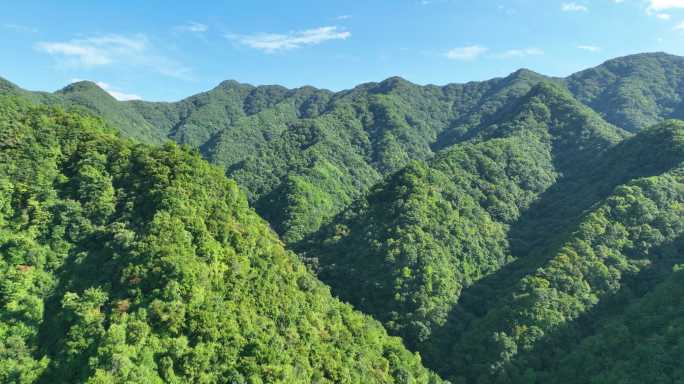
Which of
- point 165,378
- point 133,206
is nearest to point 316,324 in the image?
point 165,378

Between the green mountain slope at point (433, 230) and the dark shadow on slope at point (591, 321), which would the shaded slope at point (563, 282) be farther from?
the green mountain slope at point (433, 230)

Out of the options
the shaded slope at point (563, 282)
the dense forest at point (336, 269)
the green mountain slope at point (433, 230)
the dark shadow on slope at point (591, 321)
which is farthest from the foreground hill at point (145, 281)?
the green mountain slope at point (433, 230)

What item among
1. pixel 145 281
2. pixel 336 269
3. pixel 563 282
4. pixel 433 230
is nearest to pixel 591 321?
pixel 563 282

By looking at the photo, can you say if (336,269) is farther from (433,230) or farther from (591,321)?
(591,321)

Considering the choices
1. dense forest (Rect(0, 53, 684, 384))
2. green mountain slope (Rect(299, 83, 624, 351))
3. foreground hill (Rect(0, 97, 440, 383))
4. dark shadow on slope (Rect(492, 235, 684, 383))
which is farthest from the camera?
green mountain slope (Rect(299, 83, 624, 351))

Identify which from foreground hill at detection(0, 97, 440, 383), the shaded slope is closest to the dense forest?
foreground hill at detection(0, 97, 440, 383)

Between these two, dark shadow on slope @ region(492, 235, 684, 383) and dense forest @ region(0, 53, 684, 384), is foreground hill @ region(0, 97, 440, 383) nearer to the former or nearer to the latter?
dense forest @ region(0, 53, 684, 384)
